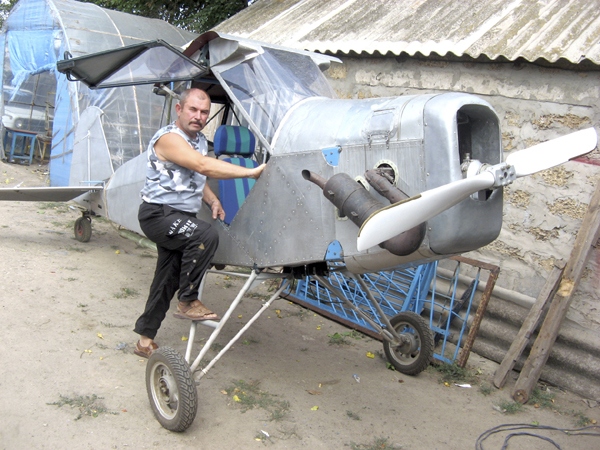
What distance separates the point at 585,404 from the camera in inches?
187

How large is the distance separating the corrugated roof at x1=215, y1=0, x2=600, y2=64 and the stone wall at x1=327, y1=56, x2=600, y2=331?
7.7 inches

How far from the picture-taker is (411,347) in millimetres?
5008

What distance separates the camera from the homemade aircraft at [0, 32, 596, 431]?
9.87 feet

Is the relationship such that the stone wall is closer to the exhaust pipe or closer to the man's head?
the exhaust pipe

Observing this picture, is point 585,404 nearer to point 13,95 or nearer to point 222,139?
point 222,139

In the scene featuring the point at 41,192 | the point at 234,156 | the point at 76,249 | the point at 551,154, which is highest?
the point at 551,154

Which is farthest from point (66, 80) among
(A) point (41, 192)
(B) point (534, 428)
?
(B) point (534, 428)

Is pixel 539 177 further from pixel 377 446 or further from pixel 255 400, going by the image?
pixel 255 400

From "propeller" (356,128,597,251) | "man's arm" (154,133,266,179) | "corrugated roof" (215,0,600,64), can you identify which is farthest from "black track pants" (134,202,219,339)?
"corrugated roof" (215,0,600,64)

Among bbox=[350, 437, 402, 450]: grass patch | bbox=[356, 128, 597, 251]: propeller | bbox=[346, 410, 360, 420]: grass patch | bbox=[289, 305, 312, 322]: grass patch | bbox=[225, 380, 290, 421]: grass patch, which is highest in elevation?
bbox=[356, 128, 597, 251]: propeller

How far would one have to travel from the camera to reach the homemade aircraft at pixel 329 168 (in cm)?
301

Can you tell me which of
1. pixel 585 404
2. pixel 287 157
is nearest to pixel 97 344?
pixel 287 157

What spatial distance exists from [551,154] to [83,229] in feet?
20.1

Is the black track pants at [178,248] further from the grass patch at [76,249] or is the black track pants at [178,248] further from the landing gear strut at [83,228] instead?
the landing gear strut at [83,228]
